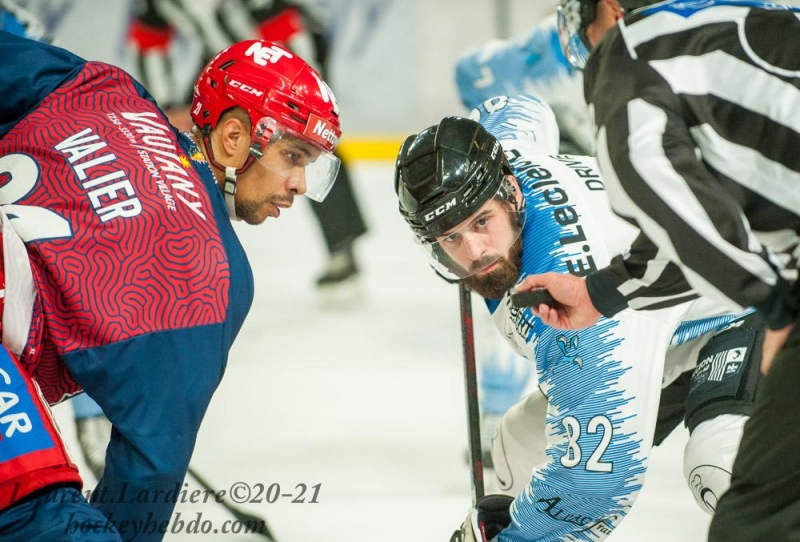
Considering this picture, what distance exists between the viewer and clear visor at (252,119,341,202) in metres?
2.37

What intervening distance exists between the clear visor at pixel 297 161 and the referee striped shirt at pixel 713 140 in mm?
949

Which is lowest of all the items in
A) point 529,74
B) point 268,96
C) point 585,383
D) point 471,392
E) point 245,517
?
point 245,517

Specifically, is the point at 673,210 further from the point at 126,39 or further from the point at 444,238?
the point at 126,39

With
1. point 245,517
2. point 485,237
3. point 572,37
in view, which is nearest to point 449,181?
point 485,237

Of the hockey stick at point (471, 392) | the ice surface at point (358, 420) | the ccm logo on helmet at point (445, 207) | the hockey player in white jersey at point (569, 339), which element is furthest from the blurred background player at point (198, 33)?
the ccm logo on helmet at point (445, 207)

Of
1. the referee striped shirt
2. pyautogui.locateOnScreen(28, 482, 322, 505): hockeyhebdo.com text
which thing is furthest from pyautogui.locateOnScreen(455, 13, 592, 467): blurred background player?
the referee striped shirt

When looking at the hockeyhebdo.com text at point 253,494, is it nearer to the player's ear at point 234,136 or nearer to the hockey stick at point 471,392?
the hockey stick at point 471,392

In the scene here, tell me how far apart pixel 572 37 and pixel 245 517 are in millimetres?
1526

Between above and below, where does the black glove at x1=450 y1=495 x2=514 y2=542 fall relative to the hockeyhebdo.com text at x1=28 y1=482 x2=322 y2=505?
above

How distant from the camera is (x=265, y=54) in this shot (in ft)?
7.91

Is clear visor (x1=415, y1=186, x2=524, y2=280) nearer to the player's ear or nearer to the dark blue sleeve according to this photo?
the player's ear

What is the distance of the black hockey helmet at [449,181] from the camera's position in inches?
85.7

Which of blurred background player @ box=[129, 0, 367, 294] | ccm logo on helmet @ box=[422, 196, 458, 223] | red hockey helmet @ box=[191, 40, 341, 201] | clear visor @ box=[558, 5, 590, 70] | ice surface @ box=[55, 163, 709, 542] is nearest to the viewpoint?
ccm logo on helmet @ box=[422, 196, 458, 223]

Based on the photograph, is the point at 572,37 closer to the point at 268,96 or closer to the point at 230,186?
the point at 268,96
